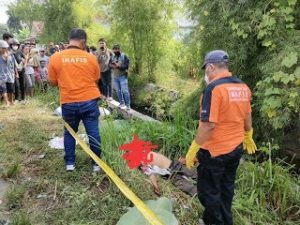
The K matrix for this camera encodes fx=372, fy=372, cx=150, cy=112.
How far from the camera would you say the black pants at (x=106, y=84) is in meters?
9.65

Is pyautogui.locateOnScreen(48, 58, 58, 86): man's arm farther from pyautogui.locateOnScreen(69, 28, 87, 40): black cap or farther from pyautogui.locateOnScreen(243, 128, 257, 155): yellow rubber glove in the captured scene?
pyautogui.locateOnScreen(243, 128, 257, 155): yellow rubber glove

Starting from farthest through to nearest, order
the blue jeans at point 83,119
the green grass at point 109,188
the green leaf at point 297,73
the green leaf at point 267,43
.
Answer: the green leaf at point 267,43 → the green leaf at point 297,73 → the blue jeans at point 83,119 → the green grass at point 109,188

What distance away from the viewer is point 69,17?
1780cm

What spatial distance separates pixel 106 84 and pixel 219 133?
22.9ft

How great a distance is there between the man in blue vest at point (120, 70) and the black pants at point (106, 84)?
52cm

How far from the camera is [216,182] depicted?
333 cm

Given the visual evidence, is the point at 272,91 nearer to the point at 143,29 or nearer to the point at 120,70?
the point at 120,70

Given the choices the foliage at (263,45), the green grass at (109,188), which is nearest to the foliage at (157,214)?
the green grass at (109,188)

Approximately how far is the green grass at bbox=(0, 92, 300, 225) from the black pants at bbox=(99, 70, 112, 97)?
14.1 feet

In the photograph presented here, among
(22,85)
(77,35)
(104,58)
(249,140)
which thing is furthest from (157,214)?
(22,85)

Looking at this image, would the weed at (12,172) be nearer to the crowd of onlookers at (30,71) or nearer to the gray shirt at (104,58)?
the crowd of onlookers at (30,71)

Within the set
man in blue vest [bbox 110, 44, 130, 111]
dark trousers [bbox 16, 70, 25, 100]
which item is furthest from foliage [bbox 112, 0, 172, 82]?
dark trousers [bbox 16, 70, 25, 100]

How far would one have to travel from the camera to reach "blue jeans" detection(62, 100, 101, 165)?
174 inches

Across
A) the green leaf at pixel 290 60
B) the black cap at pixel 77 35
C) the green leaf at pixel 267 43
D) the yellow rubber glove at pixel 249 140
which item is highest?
the black cap at pixel 77 35
